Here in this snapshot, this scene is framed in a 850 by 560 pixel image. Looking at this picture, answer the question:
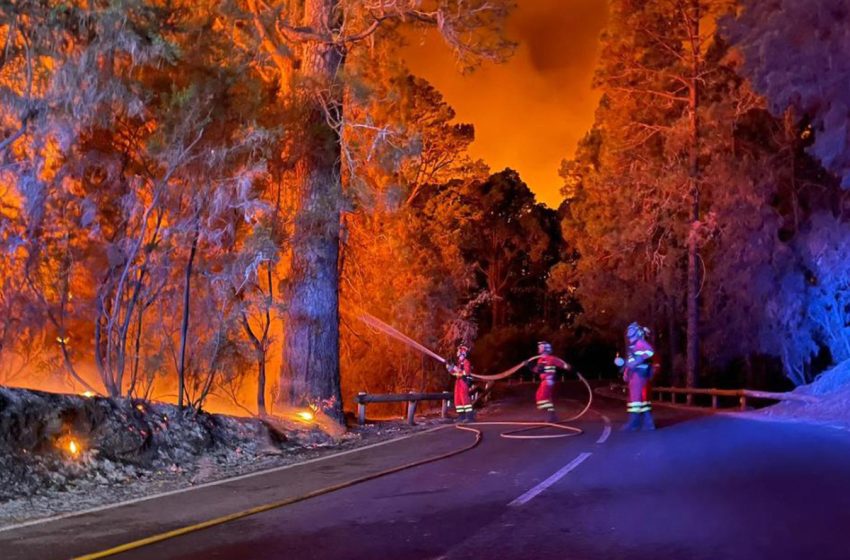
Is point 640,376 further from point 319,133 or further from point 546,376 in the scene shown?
point 319,133

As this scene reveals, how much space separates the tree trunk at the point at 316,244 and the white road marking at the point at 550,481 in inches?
250

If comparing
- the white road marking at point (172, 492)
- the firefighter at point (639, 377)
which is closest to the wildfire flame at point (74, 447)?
the white road marking at point (172, 492)

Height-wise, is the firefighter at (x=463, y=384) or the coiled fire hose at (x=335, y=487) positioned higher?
the firefighter at (x=463, y=384)

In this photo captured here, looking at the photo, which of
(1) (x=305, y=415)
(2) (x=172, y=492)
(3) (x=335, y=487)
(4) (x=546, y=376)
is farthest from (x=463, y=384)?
(2) (x=172, y=492)

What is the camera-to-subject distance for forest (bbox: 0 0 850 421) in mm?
11688

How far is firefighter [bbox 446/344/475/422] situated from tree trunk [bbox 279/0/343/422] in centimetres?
368

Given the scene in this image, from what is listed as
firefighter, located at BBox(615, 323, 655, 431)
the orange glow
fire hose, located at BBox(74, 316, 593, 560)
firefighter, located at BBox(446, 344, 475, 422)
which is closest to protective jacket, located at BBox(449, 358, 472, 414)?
firefighter, located at BBox(446, 344, 475, 422)

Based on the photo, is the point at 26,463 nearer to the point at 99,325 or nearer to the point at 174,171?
the point at 99,325

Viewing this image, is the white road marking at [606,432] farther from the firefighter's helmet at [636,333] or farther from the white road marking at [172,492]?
the white road marking at [172,492]

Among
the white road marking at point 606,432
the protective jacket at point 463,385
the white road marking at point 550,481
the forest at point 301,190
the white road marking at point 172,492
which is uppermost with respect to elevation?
the forest at point 301,190

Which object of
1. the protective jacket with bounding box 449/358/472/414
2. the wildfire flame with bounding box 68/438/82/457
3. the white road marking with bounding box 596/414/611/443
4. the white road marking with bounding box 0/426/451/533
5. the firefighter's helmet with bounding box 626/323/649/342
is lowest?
the white road marking with bounding box 0/426/451/533

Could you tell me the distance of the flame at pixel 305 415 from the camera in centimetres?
1586

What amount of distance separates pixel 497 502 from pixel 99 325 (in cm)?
733

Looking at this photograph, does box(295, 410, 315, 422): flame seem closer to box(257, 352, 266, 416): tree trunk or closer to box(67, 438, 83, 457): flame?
box(257, 352, 266, 416): tree trunk
